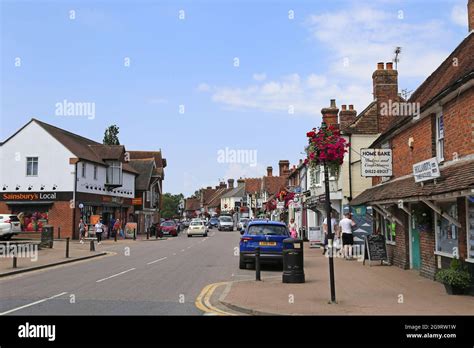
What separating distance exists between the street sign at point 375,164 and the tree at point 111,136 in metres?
54.1

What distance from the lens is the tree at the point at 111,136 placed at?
6719 centimetres

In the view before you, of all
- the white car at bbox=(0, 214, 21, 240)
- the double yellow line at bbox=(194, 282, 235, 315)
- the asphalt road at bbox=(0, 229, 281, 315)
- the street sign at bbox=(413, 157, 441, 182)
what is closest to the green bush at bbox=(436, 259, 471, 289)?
the street sign at bbox=(413, 157, 441, 182)

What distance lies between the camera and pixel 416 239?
15453mm

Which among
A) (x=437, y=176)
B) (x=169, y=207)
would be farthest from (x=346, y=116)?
(x=169, y=207)

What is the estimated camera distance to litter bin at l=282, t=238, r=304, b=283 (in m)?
13.5

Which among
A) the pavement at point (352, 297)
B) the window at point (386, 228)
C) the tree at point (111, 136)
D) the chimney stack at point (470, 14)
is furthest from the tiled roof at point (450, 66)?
the tree at point (111, 136)

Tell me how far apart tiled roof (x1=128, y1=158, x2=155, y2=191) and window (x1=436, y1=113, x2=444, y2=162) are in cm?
4649

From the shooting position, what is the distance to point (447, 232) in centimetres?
1269

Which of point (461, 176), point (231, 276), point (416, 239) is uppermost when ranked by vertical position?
point (461, 176)

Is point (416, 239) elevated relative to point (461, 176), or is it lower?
lower
